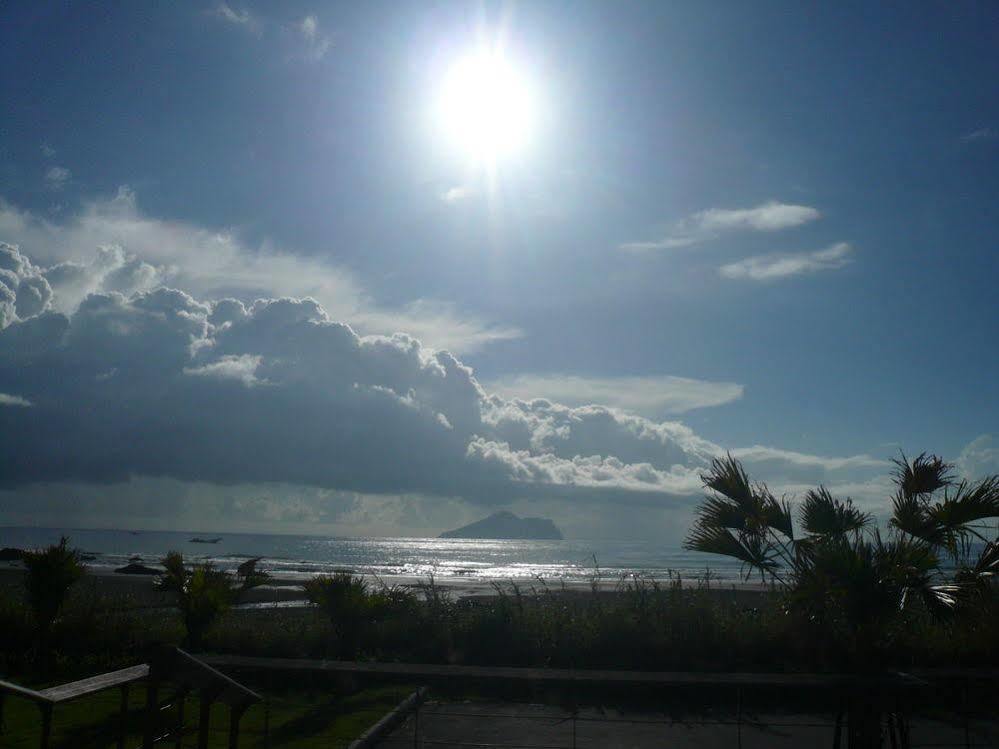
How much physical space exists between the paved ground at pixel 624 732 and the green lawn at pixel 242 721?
66 centimetres

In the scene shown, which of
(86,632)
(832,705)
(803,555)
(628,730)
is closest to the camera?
(803,555)

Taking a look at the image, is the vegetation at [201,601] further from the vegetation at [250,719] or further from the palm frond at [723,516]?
the palm frond at [723,516]

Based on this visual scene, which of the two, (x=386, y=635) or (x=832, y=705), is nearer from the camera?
(x=832, y=705)

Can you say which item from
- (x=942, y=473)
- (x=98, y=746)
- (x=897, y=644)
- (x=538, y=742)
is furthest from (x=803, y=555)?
(x=98, y=746)

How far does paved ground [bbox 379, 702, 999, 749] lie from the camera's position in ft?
28.7

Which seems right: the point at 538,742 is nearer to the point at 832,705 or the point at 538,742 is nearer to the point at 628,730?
the point at 628,730

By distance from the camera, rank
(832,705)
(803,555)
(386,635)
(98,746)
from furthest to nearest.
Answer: (386,635) < (832,705) < (803,555) < (98,746)

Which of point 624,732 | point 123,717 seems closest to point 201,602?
point 624,732

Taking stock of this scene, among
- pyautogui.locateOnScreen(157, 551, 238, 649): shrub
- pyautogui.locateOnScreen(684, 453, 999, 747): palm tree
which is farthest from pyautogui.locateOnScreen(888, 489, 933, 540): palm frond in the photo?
pyautogui.locateOnScreen(157, 551, 238, 649): shrub

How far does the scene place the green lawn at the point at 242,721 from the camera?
8375mm

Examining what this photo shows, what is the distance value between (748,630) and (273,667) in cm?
740

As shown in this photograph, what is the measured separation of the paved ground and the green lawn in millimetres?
656

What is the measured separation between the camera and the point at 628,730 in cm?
940

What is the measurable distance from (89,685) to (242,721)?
557 centimetres
